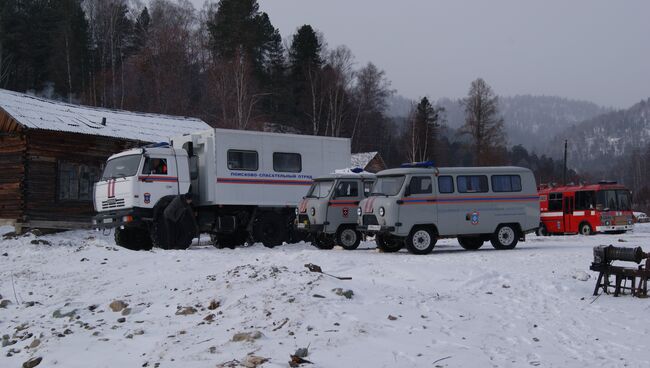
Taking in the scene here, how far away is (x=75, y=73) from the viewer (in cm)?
5644

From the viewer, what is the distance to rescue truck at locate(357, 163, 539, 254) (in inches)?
673

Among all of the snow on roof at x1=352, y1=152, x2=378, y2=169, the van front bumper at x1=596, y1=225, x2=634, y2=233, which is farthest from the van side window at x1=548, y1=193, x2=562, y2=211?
the snow on roof at x1=352, y1=152, x2=378, y2=169

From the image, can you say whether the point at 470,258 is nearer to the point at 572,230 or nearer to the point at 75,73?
the point at 572,230

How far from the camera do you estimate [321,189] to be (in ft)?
63.5

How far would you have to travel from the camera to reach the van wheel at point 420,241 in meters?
17.1

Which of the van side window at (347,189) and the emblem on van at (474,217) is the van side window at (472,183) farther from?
the van side window at (347,189)

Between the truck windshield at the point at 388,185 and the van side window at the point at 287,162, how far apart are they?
14.6ft

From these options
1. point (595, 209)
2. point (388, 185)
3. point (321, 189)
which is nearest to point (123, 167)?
point (321, 189)

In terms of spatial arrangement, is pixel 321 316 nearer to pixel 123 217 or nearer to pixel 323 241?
pixel 123 217

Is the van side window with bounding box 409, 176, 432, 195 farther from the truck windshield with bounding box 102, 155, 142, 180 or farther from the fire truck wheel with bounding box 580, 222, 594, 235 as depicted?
the fire truck wheel with bounding box 580, 222, 594, 235

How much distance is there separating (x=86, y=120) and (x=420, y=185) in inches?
676

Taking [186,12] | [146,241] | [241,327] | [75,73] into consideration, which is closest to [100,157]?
[146,241]

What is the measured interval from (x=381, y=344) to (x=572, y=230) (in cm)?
2630

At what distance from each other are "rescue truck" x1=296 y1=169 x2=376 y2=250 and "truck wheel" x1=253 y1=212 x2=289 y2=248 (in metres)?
1.77
